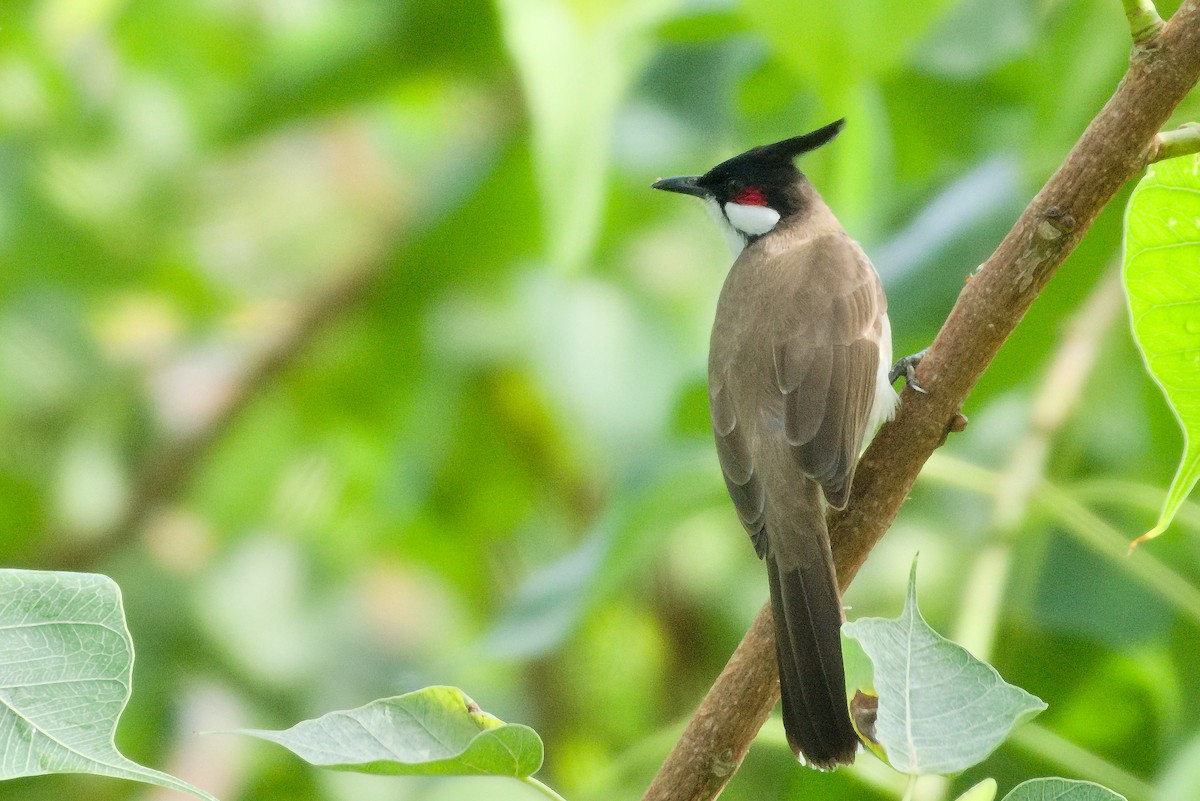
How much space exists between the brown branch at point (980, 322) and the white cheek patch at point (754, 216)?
3.32 feet

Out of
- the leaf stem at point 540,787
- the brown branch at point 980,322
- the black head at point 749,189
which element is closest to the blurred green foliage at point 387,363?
the black head at point 749,189

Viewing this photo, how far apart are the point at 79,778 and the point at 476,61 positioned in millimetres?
1671

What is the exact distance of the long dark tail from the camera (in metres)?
1.25

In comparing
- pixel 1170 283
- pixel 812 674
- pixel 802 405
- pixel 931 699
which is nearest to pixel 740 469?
pixel 802 405

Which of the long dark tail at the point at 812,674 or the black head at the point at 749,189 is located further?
the black head at the point at 749,189

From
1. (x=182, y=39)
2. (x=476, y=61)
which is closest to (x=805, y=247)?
(x=476, y=61)

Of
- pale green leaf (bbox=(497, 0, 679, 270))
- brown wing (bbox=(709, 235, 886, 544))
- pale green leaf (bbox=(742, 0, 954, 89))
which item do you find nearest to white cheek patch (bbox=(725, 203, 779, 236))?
brown wing (bbox=(709, 235, 886, 544))

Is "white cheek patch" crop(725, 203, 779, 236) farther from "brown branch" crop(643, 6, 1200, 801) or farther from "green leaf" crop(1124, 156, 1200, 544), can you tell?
"green leaf" crop(1124, 156, 1200, 544)

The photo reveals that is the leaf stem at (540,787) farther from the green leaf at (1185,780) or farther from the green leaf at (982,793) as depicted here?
the green leaf at (1185,780)

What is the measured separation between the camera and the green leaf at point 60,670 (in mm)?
852

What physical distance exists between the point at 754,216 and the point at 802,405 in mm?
531

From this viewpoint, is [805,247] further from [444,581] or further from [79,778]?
[79,778]

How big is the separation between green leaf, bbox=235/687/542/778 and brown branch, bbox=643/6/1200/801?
0.18 m

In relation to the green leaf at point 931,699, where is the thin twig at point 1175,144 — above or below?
above
